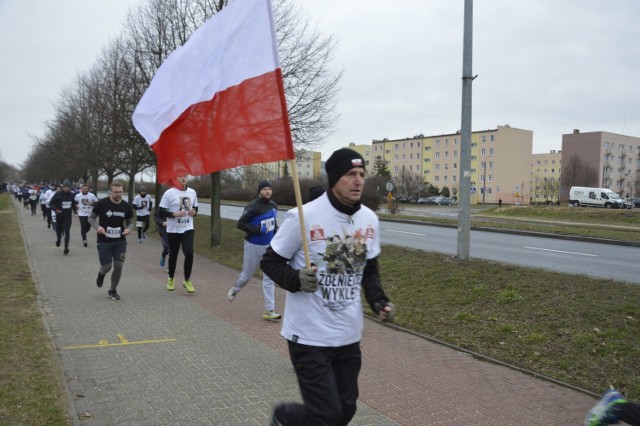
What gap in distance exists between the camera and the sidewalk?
4.42 metres

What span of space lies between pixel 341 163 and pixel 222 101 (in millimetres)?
1451

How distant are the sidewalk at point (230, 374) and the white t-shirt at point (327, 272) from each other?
143 cm

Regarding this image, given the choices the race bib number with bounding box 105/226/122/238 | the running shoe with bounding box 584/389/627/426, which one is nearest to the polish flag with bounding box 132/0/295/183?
the running shoe with bounding box 584/389/627/426

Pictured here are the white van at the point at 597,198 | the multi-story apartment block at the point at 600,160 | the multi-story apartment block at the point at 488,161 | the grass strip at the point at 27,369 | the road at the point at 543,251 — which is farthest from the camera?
the multi-story apartment block at the point at 488,161

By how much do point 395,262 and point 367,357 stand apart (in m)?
5.26

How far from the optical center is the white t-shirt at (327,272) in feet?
10.4

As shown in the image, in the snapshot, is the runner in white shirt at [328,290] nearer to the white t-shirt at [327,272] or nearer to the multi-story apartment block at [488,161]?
the white t-shirt at [327,272]

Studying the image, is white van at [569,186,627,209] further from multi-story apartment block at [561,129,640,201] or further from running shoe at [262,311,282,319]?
running shoe at [262,311,282,319]

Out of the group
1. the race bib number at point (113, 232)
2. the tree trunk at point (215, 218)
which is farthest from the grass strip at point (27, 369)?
the tree trunk at point (215, 218)

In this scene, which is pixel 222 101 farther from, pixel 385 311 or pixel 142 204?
pixel 142 204

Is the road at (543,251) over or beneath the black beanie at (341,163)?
beneath

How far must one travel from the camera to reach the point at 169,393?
4.78 meters

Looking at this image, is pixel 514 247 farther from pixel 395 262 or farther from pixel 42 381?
pixel 42 381

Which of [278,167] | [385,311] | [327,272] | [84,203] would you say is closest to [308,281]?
[327,272]
